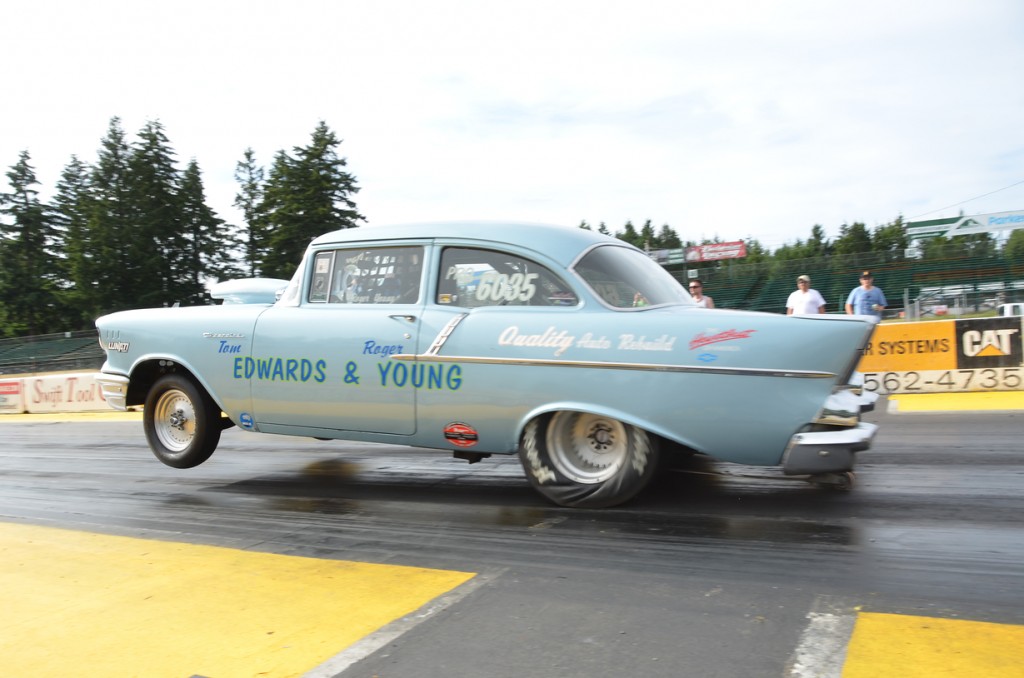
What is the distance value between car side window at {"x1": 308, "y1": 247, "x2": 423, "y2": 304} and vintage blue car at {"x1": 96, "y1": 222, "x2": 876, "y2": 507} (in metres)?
0.01

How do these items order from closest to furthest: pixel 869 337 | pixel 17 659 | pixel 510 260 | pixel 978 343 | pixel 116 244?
pixel 17 659
pixel 869 337
pixel 510 260
pixel 978 343
pixel 116 244

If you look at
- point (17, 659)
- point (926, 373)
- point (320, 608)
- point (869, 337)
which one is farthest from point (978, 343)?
point (17, 659)

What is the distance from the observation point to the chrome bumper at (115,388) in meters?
6.44

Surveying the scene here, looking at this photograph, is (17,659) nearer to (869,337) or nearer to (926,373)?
(869,337)

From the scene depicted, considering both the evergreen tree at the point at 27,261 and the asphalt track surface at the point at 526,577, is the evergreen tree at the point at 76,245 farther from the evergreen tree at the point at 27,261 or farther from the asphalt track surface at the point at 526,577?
the asphalt track surface at the point at 526,577

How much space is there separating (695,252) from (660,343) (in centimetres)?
8443

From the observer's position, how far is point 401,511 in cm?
507

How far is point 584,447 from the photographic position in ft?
15.4

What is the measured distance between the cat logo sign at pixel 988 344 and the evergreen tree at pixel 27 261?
227 ft

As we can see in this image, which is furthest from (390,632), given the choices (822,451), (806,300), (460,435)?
(806,300)

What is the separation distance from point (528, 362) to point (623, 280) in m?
0.79

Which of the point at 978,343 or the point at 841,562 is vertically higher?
the point at 978,343

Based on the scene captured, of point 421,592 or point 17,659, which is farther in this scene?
point 421,592

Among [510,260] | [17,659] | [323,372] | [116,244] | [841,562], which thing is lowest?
[17,659]
